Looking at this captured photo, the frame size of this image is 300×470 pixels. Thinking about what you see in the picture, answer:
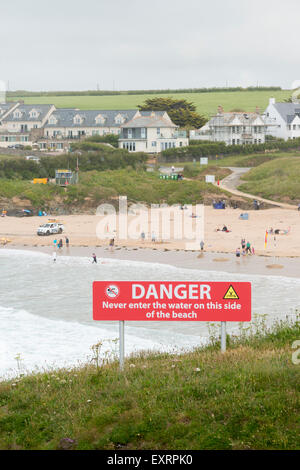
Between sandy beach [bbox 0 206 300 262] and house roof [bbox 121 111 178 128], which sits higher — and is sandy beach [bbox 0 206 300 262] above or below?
below

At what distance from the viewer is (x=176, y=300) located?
13.2 metres

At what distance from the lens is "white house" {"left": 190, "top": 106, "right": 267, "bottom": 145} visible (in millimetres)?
98812

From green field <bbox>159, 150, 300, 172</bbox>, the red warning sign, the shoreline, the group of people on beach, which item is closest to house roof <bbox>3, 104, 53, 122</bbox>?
green field <bbox>159, 150, 300, 172</bbox>

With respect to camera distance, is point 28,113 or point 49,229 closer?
point 49,229

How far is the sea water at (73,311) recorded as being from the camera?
23031 millimetres

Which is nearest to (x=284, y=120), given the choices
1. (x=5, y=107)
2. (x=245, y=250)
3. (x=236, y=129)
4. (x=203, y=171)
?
(x=236, y=129)

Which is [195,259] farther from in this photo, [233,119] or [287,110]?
[287,110]

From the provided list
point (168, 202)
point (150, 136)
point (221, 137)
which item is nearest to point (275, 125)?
point (221, 137)

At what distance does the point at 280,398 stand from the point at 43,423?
4.15m

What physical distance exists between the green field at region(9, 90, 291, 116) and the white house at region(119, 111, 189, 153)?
4367cm

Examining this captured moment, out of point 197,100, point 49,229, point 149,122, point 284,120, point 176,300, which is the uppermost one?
point 197,100

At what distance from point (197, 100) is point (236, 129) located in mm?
58631

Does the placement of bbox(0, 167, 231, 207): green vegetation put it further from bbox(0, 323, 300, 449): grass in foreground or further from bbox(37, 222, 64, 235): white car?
bbox(0, 323, 300, 449): grass in foreground

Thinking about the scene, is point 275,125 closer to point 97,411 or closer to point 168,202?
point 168,202
